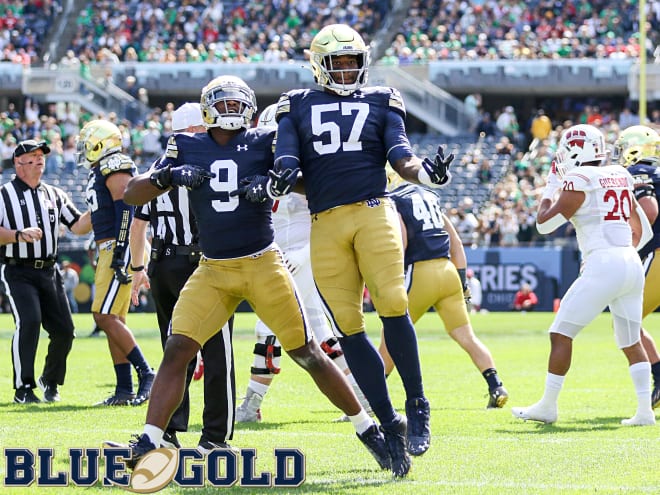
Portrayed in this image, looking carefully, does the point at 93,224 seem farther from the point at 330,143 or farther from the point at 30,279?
the point at 330,143

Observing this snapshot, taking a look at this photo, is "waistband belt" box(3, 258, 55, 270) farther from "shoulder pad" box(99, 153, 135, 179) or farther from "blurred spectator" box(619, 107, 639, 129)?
"blurred spectator" box(619, 107, 639, 129)

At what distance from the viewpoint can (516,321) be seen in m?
21.0

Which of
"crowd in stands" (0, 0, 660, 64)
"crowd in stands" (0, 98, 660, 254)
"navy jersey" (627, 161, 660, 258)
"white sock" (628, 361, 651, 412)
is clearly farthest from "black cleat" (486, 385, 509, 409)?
"crowd in stands" (0, 0, 660, 64)

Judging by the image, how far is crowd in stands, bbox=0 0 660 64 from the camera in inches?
1316

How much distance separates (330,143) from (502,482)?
5.81 feet

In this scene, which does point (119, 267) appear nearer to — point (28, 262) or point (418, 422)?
point (28, 262)

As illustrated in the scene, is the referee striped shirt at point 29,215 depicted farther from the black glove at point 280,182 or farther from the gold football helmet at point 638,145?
the black glove at point 280,182

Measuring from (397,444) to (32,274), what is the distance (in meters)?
4.58

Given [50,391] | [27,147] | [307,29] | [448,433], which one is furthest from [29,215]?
[307,29]

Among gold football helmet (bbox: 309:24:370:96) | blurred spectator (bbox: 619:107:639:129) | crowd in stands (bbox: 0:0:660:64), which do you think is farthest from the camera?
crowd in stands (bbox: 0:0:660:64)

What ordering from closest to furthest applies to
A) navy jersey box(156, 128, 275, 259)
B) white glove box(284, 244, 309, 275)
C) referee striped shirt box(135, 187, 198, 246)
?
navy jersey box(156, 128, 275, 259), referee striped shirt box(135, 187, 198, 246), white glove box(284, 244, 309, 275)

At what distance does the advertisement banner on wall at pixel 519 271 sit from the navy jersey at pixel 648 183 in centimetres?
1477

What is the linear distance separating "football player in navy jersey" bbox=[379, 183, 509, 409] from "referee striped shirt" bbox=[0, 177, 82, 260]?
2696 mm

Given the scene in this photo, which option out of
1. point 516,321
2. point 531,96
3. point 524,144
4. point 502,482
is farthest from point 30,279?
point 531,96
